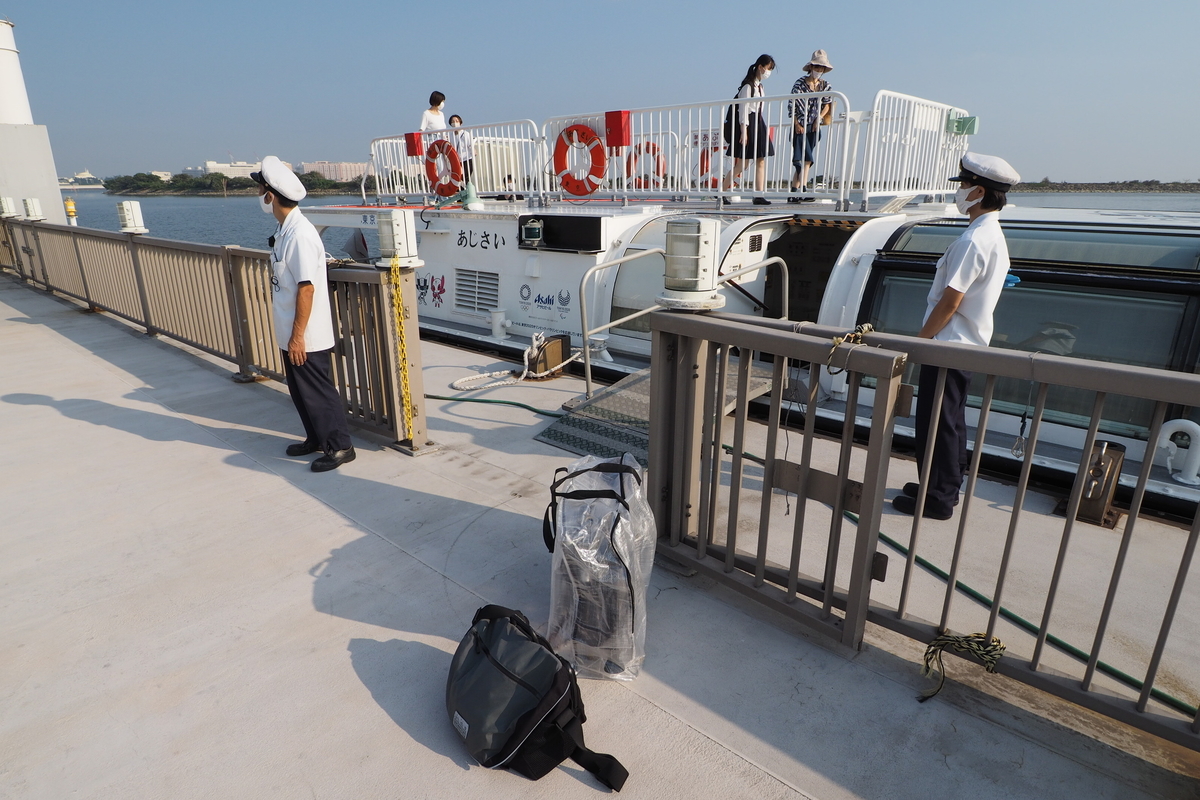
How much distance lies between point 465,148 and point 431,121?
84 centimetres

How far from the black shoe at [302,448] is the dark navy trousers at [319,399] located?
142 millimetres

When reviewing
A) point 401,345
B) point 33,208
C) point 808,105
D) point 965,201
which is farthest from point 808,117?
point 33,208

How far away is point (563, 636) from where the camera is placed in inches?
97.9

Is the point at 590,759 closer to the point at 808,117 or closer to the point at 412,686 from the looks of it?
the point at 412,686

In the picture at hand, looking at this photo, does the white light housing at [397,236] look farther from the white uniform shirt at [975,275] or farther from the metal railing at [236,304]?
the white uniform shirt at [975,275]

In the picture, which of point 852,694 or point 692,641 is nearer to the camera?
point 852,694

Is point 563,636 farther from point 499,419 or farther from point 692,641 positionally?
point 499,419

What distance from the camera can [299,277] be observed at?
396 centimetres

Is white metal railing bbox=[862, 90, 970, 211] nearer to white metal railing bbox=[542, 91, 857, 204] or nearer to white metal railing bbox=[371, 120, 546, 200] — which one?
white metal railing bbox=[542, 91, 857, 204]

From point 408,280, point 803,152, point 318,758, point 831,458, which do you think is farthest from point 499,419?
point 803,152

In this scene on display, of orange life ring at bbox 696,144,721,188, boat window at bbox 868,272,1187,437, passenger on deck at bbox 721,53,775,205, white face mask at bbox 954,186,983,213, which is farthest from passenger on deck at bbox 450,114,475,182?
white face mask at bbox 954,186,983,213

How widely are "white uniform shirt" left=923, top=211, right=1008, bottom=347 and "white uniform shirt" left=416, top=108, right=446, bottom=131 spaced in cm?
920

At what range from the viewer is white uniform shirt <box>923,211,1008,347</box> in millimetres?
3266

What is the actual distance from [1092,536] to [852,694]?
6.62ft
